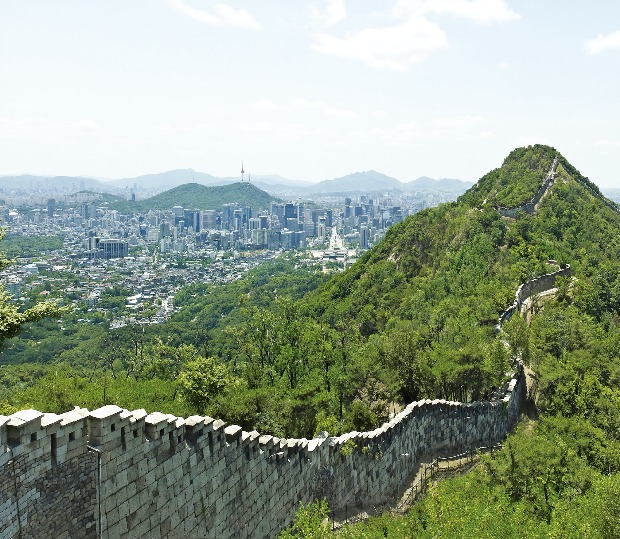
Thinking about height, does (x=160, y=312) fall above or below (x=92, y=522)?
below

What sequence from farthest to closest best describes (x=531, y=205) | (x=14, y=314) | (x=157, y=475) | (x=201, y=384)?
(x=531, y=205), (x=201, y=384), (x=14, y=314), (x=157, y=475)

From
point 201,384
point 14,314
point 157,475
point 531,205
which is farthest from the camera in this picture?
point 531,205

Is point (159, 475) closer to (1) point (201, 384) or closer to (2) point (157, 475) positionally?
(2) point (157, 475)

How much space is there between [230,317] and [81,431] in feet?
318

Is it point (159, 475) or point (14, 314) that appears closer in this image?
point (159, 475)

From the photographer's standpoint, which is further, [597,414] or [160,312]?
[160,312]

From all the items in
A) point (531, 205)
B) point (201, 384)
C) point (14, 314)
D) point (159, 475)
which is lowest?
point (201, 384)

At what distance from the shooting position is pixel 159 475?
394 inches

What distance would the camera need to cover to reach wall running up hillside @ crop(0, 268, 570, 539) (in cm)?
796

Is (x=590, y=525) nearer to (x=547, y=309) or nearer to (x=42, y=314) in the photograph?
(x=42, y=314)

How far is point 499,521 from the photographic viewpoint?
13539mm

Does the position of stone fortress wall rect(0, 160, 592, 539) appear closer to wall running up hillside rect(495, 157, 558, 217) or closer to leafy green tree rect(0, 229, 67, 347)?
leafy green tree rect(0, 229, 67, 347)

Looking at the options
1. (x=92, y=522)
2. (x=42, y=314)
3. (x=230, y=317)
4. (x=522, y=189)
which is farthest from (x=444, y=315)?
(x=230, y=317)

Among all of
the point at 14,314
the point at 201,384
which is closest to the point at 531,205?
the point at 201,384
